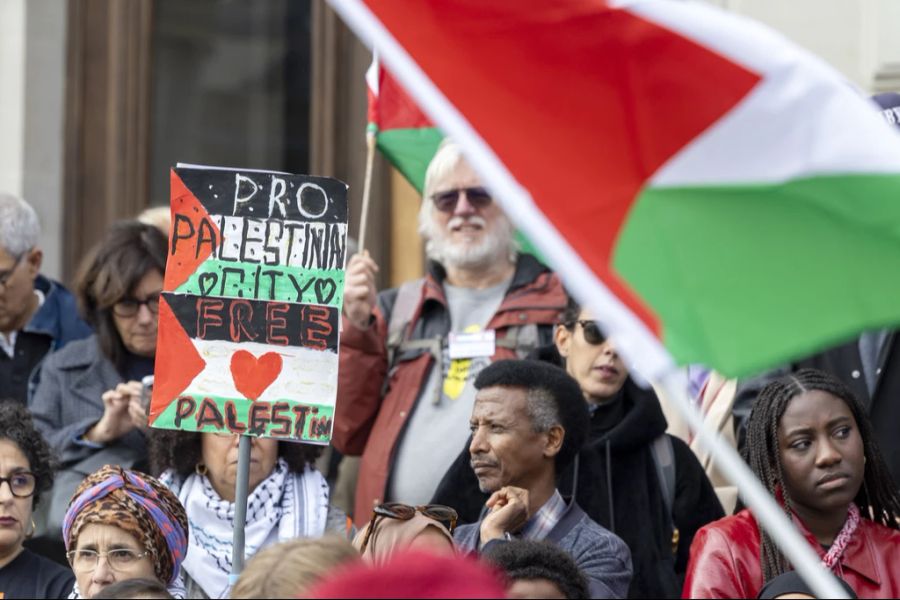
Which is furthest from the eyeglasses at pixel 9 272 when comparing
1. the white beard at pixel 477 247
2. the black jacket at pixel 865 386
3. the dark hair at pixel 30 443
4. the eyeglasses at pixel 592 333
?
the black jacket at pixel 865 386

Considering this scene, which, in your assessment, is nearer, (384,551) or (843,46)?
(384,551)

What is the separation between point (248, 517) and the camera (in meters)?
5.95

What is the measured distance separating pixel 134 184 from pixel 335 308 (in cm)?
443

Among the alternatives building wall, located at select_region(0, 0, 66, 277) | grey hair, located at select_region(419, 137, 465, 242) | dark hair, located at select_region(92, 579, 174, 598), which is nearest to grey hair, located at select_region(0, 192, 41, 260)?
grey hair, located at select_region(419, 137, 465, 242)

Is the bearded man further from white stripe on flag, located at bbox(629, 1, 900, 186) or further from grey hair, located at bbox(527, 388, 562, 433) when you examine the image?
white stripe on flag, located at bbox(629, 1, 900, 186)

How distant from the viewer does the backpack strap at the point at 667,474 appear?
6.05 meters

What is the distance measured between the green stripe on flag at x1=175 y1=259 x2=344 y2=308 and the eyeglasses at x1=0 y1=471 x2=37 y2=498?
3.64 ft

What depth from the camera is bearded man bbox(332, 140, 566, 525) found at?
638 centimetres

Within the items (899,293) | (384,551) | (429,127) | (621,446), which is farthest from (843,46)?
(899,293)

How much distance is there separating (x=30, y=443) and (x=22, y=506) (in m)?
0.21

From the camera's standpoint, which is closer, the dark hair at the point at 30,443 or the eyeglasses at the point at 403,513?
the eyeglasses at the point at 403,513

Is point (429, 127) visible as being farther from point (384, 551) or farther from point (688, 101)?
point (688, 101)

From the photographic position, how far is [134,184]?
9266 mm

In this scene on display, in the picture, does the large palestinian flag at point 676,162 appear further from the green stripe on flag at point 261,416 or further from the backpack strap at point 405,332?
the backpack strap at point 405,332
